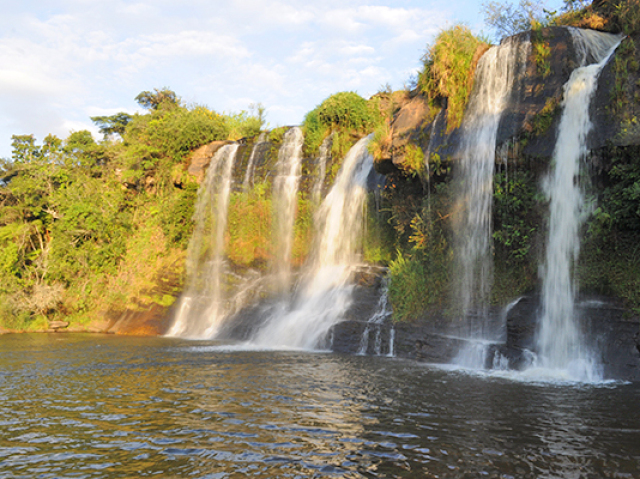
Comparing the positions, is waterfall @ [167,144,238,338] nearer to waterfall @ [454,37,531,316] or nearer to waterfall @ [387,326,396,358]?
waterfall @ [387,326,396,358]

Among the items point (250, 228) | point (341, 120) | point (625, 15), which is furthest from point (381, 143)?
point (250, 228)

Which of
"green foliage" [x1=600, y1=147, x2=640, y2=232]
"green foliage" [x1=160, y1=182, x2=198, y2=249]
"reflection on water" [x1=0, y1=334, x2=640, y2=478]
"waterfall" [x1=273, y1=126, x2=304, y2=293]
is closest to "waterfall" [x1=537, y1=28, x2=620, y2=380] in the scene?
"green foliage" [x1=600, y1=147, x2=640, y2=232]

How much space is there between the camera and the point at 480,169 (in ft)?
42.9

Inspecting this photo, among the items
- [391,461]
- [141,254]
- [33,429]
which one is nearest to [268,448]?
[391,461]

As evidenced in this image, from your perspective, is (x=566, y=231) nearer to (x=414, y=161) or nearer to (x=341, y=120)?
(x=414, y=161)

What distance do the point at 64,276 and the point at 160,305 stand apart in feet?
18.2

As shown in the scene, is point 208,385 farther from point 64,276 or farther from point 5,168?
point 5,168

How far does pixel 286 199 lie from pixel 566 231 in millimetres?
12881

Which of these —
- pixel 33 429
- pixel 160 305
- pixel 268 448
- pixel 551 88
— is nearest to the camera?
pixel 268 448

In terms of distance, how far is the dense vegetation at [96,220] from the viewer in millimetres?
22422

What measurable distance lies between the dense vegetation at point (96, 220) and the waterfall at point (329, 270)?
6664mm

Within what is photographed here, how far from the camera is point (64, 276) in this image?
23.5 metres

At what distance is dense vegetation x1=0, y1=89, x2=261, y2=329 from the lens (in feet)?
73.6

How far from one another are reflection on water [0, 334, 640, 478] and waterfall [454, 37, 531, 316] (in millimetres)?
3576
